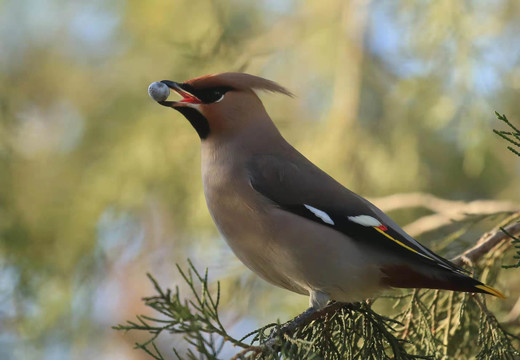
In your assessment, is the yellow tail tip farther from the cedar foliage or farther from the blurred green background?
the blurred green background

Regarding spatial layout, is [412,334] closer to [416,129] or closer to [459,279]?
[459,279]

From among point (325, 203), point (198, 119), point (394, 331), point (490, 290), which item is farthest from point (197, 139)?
point (490, 290)

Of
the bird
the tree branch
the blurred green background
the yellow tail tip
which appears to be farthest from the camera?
the blurred green background

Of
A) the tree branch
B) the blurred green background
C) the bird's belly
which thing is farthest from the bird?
the blurred green background

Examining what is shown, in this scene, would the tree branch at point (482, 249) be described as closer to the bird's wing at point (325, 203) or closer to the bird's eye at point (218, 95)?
the bird's wing at point (325, 203)

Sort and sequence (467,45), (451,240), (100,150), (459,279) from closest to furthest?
1. (459,279)
2. (451,240)
3. (467,45)
4. (100,150)

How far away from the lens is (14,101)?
5844 mm

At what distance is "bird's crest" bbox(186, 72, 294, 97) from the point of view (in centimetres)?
325

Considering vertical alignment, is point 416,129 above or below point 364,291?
above

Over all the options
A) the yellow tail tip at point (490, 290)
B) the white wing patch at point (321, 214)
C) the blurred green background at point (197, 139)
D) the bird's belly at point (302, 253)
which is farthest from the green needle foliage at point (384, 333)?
the blurred green background at point (197, 139)

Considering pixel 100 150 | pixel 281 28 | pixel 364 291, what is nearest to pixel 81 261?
pixel 100 150

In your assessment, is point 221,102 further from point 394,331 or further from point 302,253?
point 394,331

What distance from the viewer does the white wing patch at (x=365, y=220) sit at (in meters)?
2.96

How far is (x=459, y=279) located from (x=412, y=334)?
21.4 inches
